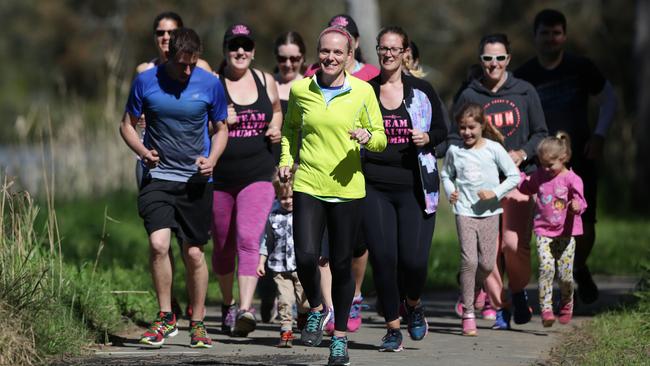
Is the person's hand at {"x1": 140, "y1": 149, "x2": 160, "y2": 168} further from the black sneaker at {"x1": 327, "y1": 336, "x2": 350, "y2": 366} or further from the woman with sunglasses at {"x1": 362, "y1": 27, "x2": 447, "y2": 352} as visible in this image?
the black sneaker at {"x1": 327, "y1": 336, "x2": 350, "y2": 366}

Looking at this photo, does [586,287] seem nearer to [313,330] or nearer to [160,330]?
[313,330]

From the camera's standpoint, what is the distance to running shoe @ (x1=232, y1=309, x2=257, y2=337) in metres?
9.45

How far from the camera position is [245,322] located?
9445 millimetres

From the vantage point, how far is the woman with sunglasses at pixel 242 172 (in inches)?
389

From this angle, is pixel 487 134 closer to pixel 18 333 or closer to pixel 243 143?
pixel 243 143

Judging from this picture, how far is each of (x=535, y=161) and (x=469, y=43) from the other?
1163 inches

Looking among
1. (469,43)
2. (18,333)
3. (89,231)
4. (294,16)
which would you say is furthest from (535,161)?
(294,16)

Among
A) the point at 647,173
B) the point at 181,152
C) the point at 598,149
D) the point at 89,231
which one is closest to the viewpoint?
the point at 181,152

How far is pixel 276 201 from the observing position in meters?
9.91

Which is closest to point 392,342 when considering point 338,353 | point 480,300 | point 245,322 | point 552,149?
point 338,353

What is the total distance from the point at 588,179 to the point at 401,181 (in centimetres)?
276

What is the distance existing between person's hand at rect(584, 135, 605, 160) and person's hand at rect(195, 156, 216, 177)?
343cm

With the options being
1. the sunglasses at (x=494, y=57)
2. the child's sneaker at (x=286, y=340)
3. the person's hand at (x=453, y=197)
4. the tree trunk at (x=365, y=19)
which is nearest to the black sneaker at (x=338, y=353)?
the child's sneaker at (x=286, y=340)

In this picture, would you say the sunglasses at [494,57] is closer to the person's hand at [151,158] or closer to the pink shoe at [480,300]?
the pink shoe at [480,300]
